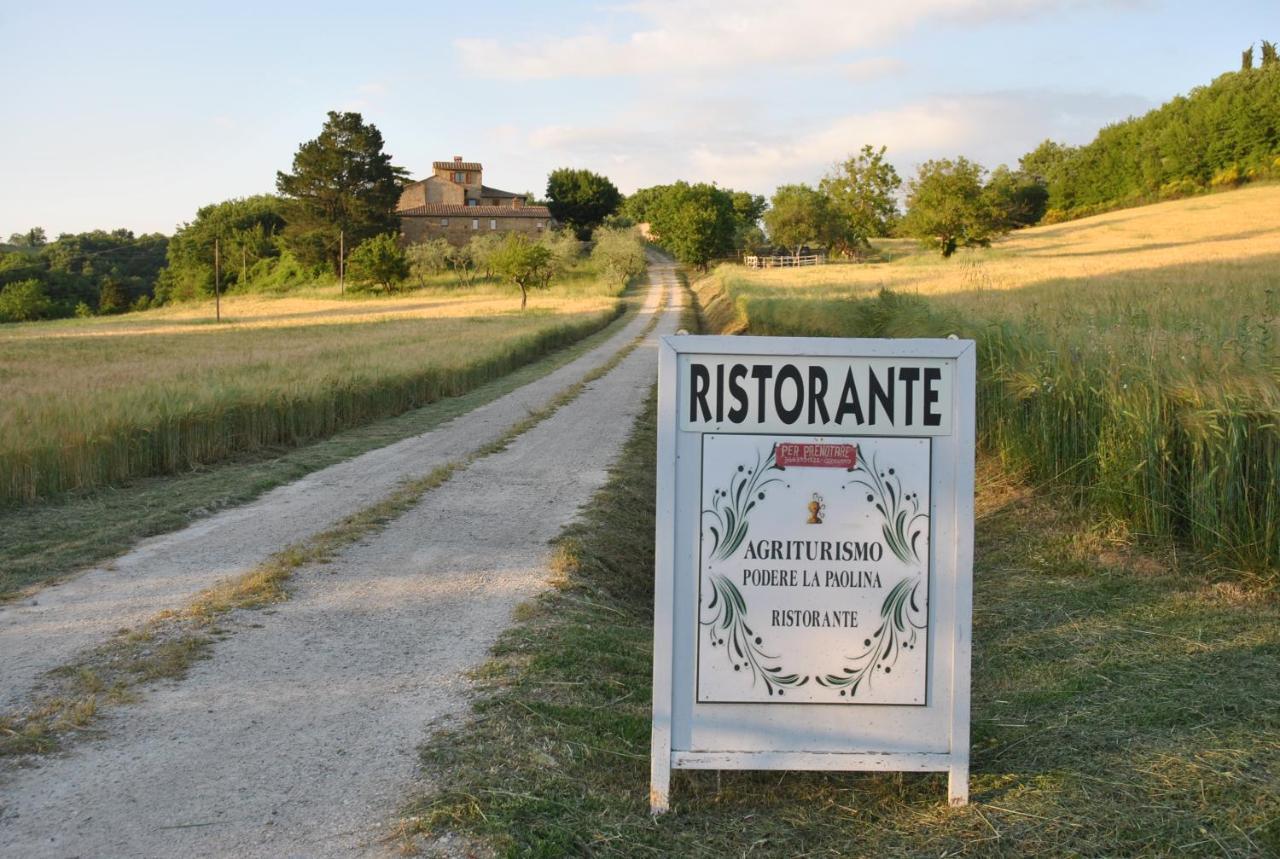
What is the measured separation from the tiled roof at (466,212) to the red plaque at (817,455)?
100 meters

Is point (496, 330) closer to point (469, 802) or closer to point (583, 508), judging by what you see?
point (583, 508)

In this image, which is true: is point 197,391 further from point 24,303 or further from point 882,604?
point 24,303

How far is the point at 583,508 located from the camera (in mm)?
9953

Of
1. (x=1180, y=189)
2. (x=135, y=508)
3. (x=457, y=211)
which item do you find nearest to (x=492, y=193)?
(x=457, y=211)

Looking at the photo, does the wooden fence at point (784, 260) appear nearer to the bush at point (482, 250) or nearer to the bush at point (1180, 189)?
the bush at point (482, 250)

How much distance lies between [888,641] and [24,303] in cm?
9168

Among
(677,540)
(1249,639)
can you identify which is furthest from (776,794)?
(1249,639)

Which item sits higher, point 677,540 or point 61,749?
point 677,540

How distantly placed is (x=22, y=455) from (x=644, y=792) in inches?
350

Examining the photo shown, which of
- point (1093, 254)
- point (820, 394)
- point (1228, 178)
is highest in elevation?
point (1228, 178)

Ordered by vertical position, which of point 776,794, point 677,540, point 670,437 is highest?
point 670,437

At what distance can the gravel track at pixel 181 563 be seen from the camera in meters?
5.70

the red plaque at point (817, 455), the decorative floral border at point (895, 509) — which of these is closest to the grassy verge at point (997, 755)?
the decorative floral border at point (895, 509)

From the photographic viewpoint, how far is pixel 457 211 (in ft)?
336
